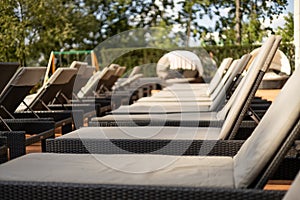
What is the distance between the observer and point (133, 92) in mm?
10203

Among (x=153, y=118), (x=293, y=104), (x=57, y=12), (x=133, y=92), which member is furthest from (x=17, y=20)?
(x=293, y=104)

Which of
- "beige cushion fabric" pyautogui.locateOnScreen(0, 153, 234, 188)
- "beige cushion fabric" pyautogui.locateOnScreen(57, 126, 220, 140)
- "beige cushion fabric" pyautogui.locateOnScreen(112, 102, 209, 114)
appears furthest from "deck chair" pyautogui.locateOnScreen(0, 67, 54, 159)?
"beige cushion fabric" pyautogui.locateOnScreen(0, 153, 234, 188)

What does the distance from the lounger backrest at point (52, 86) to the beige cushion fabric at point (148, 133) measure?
2303 mm

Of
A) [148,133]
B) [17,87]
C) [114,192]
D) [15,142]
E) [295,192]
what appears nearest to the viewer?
[295,192]

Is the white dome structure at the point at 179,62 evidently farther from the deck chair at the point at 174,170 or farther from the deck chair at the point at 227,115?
the deck chair at the point at 174,170

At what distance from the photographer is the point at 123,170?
221cm

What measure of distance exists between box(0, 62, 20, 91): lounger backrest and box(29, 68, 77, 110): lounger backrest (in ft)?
3.92

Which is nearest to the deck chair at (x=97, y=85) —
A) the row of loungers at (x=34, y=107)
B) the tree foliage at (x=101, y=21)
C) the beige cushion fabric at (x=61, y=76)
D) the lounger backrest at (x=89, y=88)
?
the lounger backrest at (x=89, y=88)

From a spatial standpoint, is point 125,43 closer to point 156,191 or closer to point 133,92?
point 133,92

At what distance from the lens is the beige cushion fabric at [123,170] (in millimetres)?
2012

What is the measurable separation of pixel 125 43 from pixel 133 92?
23.8ft

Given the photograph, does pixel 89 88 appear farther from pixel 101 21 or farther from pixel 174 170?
pixel 101 21

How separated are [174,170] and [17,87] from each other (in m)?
2.90

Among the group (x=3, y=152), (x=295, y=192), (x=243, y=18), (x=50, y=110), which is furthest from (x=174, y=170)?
(x=243, y=18)
